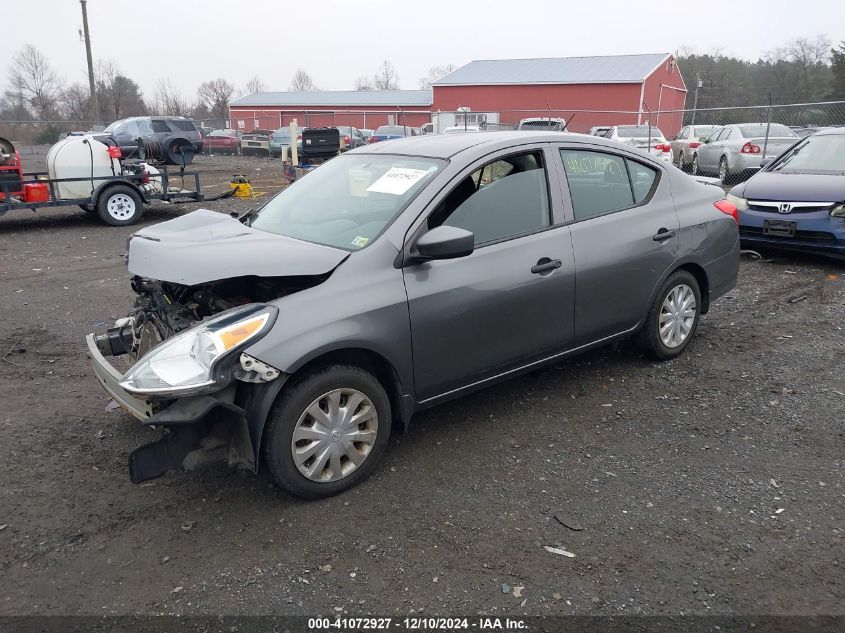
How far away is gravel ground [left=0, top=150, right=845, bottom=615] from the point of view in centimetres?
277

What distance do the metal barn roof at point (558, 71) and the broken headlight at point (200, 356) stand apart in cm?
3952

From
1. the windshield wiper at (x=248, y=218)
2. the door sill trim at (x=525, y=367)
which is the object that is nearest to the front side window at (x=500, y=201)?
the door sill trim at (x=525, y=367)

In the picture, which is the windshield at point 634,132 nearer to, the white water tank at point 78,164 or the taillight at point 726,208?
the white water tank at point 78,164

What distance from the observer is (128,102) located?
6644cm

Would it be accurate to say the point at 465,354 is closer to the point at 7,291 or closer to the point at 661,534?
the point at 661,534

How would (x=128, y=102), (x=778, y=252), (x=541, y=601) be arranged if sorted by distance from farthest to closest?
1. (x=128, y=102)
2. (x=778, y=252)
3. (x=541, y=601)

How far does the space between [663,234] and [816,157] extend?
5657mm

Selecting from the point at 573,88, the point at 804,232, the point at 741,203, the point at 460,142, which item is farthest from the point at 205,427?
the point at 573,88

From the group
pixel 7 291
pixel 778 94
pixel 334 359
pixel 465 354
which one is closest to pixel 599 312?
pixel 465 354

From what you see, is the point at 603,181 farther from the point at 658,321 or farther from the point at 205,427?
the point at 205,427

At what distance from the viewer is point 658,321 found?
4965 mm

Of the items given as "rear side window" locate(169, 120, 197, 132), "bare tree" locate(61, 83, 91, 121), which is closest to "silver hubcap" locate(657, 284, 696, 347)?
"rear side window" locate(169, 120, 197, 132)

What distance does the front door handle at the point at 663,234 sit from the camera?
4728 mm

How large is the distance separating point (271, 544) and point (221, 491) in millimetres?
583
